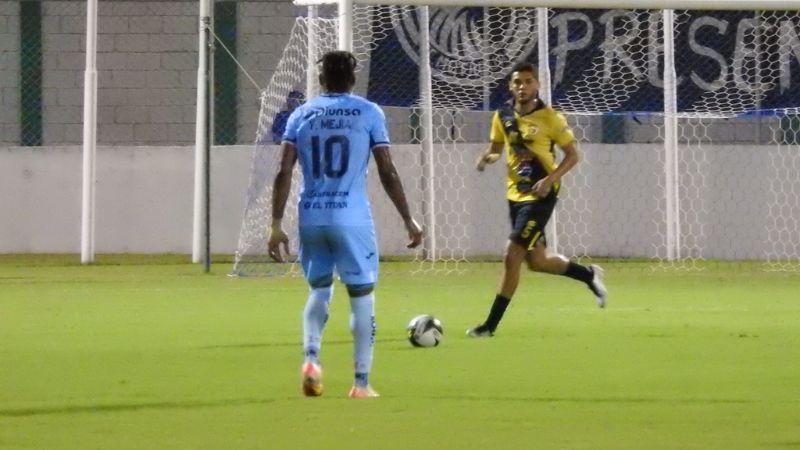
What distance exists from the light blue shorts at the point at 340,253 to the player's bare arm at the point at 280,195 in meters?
0.12

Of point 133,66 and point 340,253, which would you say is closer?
point 340,253

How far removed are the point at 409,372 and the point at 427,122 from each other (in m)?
12.2

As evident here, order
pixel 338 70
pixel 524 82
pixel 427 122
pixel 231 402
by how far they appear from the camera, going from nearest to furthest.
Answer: pixel 231 402 → pixel 338 70 → pixel 524 82 → pixel 427 122

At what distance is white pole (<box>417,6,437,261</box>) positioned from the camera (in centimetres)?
2019

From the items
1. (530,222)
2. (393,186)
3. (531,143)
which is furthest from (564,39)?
(393,186)

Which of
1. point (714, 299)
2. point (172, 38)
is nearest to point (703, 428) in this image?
point (714, 299)

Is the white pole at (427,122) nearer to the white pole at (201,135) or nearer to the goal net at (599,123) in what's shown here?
the goal net at (599,123)

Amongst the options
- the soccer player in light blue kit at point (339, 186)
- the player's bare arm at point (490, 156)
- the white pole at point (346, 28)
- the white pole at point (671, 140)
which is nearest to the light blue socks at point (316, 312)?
the soccer player in light blue kit at point (339, 186)

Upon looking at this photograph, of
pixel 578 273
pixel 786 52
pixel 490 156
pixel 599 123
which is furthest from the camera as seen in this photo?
pixel 599 123

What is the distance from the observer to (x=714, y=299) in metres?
15.2

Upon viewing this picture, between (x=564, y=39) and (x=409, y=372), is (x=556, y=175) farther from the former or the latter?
(x=564, y=39)

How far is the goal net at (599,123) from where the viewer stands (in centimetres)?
2031

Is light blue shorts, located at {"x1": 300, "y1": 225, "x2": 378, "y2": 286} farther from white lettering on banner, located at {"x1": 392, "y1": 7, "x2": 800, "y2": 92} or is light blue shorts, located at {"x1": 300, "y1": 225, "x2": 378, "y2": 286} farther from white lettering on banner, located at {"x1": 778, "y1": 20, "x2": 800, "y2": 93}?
white lettering on banner, located at {"x1": 778, "y1": 20, "x2": 800, "y2": 93}

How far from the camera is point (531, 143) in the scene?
12.0 meters
